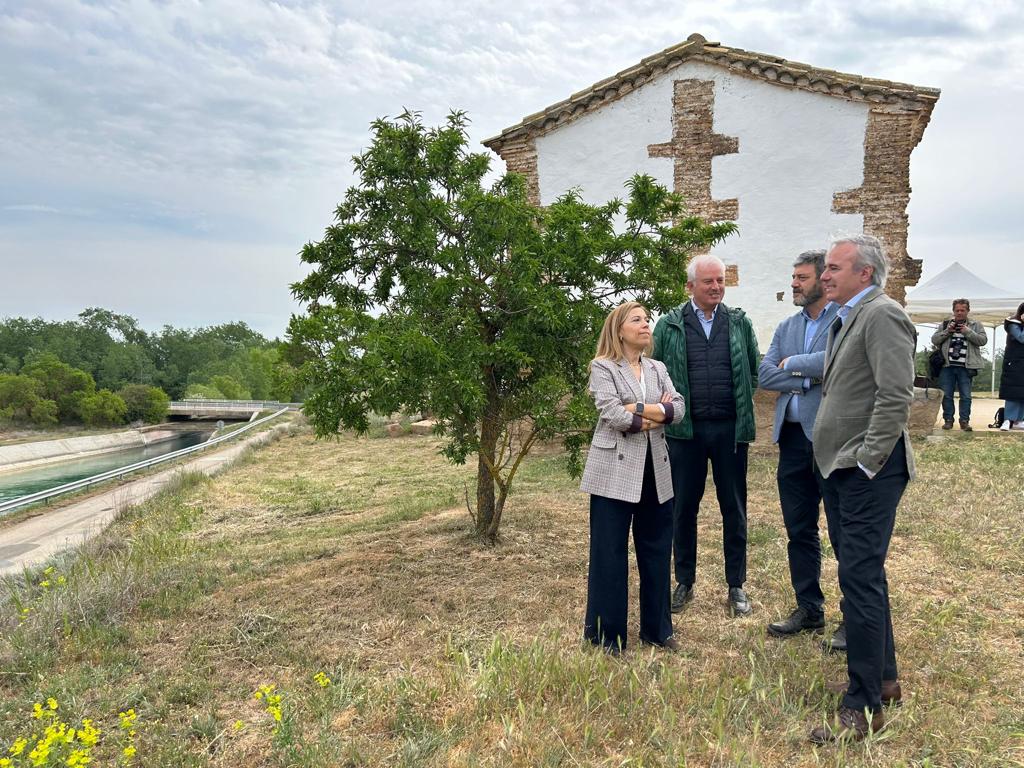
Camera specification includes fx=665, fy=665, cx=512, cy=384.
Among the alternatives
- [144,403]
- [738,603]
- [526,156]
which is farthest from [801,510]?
[144,403]

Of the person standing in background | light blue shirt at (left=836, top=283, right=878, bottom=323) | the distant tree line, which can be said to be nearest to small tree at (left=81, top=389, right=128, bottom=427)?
the distant tree line

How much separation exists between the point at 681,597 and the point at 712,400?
4.50ft

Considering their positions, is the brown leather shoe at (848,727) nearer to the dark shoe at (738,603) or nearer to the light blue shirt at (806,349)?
the dark shoe at (738,603)

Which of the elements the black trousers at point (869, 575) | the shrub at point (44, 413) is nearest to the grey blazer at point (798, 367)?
the black trousers at point (869, 575)

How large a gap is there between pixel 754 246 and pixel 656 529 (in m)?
8.88

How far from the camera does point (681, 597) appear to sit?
4539 mm

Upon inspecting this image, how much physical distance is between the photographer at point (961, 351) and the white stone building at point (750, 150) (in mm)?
1123

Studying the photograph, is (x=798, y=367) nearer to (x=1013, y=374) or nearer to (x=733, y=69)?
(x=733, y=69)

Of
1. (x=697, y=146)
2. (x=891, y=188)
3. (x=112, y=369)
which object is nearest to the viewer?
(x=891, y=188)

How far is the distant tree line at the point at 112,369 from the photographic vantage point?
54312 mm

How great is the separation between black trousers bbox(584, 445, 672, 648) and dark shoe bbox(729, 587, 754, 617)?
2.27ft

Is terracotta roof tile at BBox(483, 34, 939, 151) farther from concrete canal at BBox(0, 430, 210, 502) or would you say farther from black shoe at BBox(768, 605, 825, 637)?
concrete canal at BBox(0, 430, 210, 502)

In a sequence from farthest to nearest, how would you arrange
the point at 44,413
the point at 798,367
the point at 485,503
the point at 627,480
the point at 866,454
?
the point at 44,413 < the point at 485,503 < the point at 798,367 < the point at 627,480 < the point at 866,454

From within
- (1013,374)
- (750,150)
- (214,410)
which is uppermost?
(750,150)
